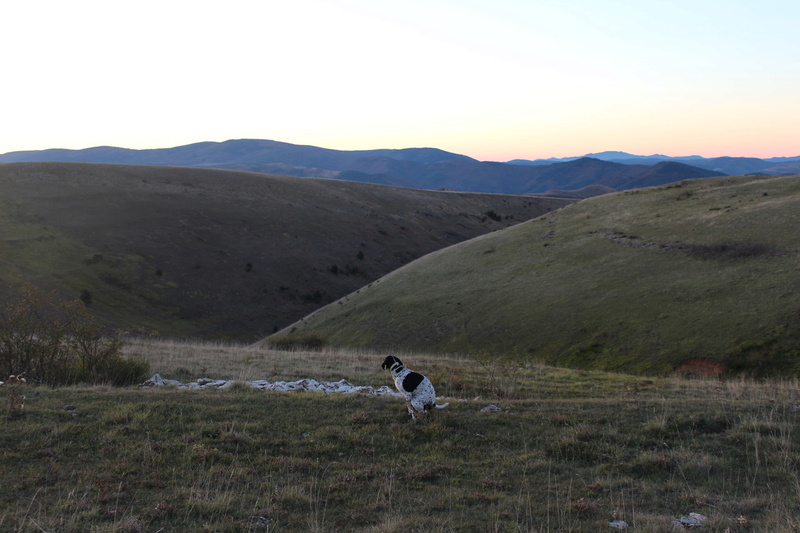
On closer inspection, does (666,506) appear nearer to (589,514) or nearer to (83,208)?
(589,514)

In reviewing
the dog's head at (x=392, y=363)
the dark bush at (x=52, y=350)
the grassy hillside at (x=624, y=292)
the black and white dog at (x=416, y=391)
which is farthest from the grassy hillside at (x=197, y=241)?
the black and white dog at (x=416, y=391)

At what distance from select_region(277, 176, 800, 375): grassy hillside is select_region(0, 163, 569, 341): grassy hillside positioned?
16774mm

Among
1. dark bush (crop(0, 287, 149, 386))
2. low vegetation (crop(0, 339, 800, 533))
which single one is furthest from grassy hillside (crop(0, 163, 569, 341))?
low vegetation (crop(0, 339, 800, 533))

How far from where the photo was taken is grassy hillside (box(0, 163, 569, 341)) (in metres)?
50.5

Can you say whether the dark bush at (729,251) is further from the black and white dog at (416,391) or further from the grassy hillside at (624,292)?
the black and white dog at (416,391)

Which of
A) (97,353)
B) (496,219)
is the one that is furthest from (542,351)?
(496,219)

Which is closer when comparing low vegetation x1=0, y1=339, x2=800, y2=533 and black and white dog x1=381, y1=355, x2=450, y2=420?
low vegetation x1=0, y1=339, x2=800, y2=533

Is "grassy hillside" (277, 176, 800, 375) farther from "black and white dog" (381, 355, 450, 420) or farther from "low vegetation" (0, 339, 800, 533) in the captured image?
"black and white dog" (381, 355, 450, 420)

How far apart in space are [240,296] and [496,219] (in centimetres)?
6853

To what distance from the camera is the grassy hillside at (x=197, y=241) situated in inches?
1987

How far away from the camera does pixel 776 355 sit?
769 inches

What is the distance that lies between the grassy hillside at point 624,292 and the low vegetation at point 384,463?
397 inches

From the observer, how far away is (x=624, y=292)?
27.9 metres

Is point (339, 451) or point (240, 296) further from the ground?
point (339, 451)
